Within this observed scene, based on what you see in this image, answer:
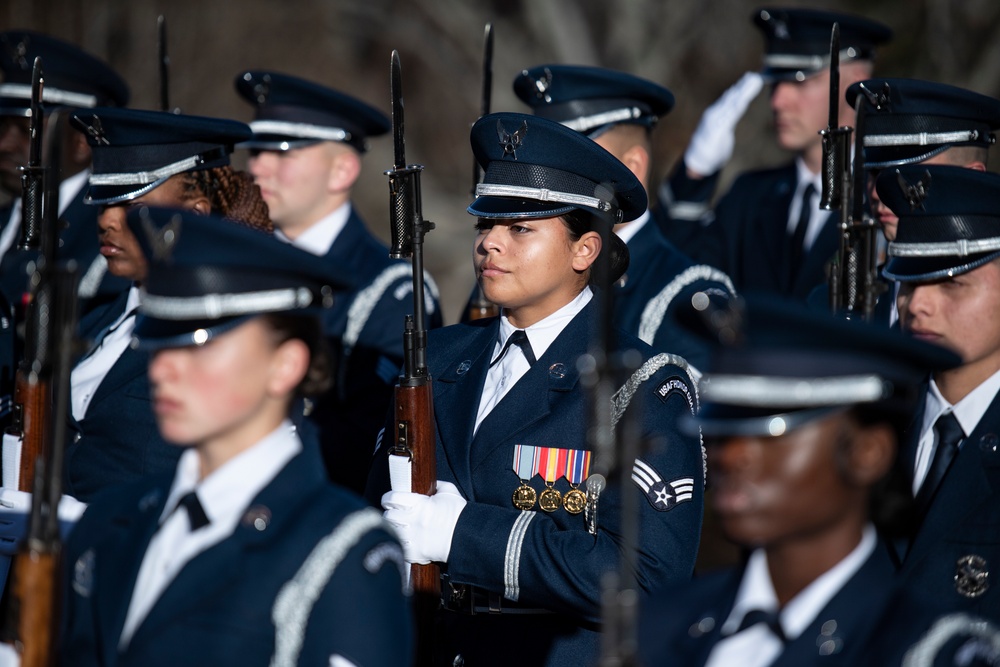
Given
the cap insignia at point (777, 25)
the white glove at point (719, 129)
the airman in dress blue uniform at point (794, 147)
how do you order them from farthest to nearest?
the white glove at point (719, 129) < the cap insignia at point (777, 25) < the airman in dress blue uniform at point (794, 147)

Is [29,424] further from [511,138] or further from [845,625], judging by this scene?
[845,625]

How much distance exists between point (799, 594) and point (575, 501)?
4.60 feet

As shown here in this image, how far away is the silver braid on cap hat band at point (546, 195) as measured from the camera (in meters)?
4.58

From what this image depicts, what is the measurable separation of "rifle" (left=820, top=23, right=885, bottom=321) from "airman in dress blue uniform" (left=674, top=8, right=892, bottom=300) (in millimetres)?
2036

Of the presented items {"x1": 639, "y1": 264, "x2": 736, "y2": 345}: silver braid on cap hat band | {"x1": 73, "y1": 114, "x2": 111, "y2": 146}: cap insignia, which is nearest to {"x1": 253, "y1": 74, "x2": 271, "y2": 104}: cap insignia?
{"x1": 73, "y1": 114, "x2": 111, "y2": 146}: cap insignia

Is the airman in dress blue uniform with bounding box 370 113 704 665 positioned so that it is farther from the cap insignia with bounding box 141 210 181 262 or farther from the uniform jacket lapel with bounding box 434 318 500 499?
the cap insignia with bounding box 141 210 181 262

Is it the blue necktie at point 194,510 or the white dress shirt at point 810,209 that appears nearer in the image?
the blue necktie at point 194,510

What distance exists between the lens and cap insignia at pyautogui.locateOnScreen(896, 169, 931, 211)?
180 inches

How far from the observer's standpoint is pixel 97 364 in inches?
198

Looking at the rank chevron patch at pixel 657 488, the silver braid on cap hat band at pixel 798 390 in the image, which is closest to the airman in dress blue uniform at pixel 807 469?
the silver braid on cap hat band at pixel 798 390

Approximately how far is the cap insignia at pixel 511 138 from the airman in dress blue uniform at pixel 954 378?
1.22 m

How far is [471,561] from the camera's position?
4336mm

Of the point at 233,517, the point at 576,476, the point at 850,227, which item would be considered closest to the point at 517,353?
the point at 576,476

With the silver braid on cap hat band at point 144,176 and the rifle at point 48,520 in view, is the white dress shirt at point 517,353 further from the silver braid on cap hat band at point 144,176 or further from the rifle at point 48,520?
the rifle at point 48,520
